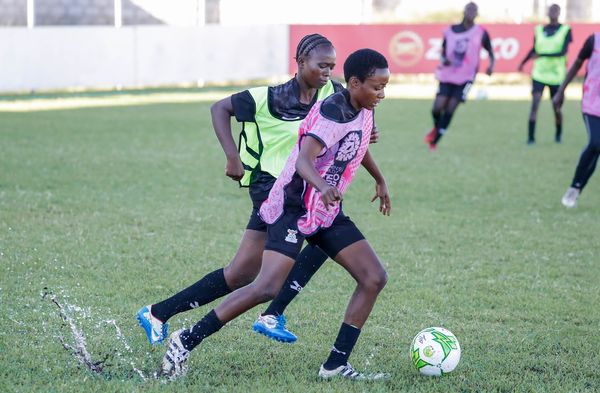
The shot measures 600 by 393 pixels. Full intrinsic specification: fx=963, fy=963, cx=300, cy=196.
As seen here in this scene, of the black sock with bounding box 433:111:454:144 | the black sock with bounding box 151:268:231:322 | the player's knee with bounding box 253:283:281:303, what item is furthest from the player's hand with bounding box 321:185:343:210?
the black sock with bounding box 433:111:454:144

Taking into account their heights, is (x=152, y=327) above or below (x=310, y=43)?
below

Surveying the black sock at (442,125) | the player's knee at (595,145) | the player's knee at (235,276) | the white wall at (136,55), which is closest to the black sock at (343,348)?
the player's knee at (235,276)

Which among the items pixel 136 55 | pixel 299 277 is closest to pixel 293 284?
pixel 299 277

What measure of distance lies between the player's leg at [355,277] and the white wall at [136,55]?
18593 millimetres

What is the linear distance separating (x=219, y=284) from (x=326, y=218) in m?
0.80

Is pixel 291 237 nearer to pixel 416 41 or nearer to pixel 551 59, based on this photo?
pixel 551 59

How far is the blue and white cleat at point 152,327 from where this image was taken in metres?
5.14

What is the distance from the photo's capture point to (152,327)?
5164mm

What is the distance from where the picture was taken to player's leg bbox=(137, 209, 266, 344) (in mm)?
5070

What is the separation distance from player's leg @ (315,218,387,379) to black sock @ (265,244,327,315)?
0.64 m

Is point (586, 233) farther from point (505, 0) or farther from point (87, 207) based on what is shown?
point (505, 0)

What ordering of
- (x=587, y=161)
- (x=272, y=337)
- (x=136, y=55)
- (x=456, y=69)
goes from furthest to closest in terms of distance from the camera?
(x=136, y=55)
(x=456, y=69)
(x=587, y=161)
(x=272, y=337)

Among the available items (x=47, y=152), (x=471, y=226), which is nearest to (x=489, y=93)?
(x=47, y=152)

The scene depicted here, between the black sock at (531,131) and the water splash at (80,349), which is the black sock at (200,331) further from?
the black sock at (531,131)
